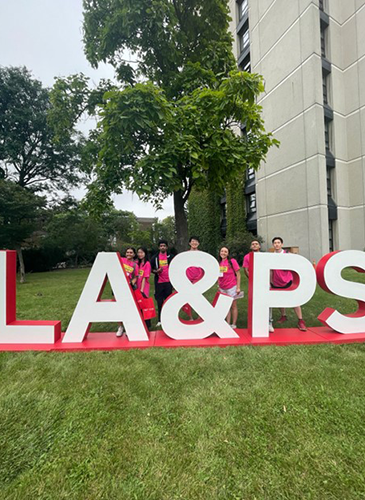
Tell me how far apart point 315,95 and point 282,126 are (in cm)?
227

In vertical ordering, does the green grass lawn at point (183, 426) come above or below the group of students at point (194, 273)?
below

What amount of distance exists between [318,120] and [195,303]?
1458cm

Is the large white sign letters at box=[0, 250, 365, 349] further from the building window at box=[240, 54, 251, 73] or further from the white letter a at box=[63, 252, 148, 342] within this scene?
the building window at box=[240, 54, 251, 73]

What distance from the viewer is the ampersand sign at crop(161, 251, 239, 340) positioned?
13.3 ft

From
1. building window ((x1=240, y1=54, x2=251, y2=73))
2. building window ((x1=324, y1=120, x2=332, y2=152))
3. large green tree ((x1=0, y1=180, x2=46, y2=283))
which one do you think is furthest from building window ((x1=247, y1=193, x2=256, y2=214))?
large green tree ((x1=0, y1=180, x2=46, y2=283))

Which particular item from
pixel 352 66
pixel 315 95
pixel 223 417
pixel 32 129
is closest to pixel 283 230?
pixel 315 95

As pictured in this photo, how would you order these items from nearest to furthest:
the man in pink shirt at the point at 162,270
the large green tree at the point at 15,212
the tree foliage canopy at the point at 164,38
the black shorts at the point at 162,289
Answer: the man in pink shirt at the point at 162,270, the black shorts at the point at 162,289, the tree foliage canopy at the point at 164,38, the large green tree at the point at 15,212

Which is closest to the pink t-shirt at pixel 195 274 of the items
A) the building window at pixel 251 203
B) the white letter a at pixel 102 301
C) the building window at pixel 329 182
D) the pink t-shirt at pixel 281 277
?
the white letter a at pixel 102 301

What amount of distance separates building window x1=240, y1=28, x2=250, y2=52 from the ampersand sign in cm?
2211

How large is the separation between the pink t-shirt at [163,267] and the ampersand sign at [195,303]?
87 cm

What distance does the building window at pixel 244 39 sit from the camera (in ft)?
61.3

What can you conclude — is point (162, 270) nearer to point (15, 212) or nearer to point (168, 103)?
point (168, 103)

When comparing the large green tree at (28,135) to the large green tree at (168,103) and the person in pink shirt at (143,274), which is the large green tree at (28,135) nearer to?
the large green tree at (168,103)

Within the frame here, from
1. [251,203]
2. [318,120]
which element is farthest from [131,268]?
[251,203]
